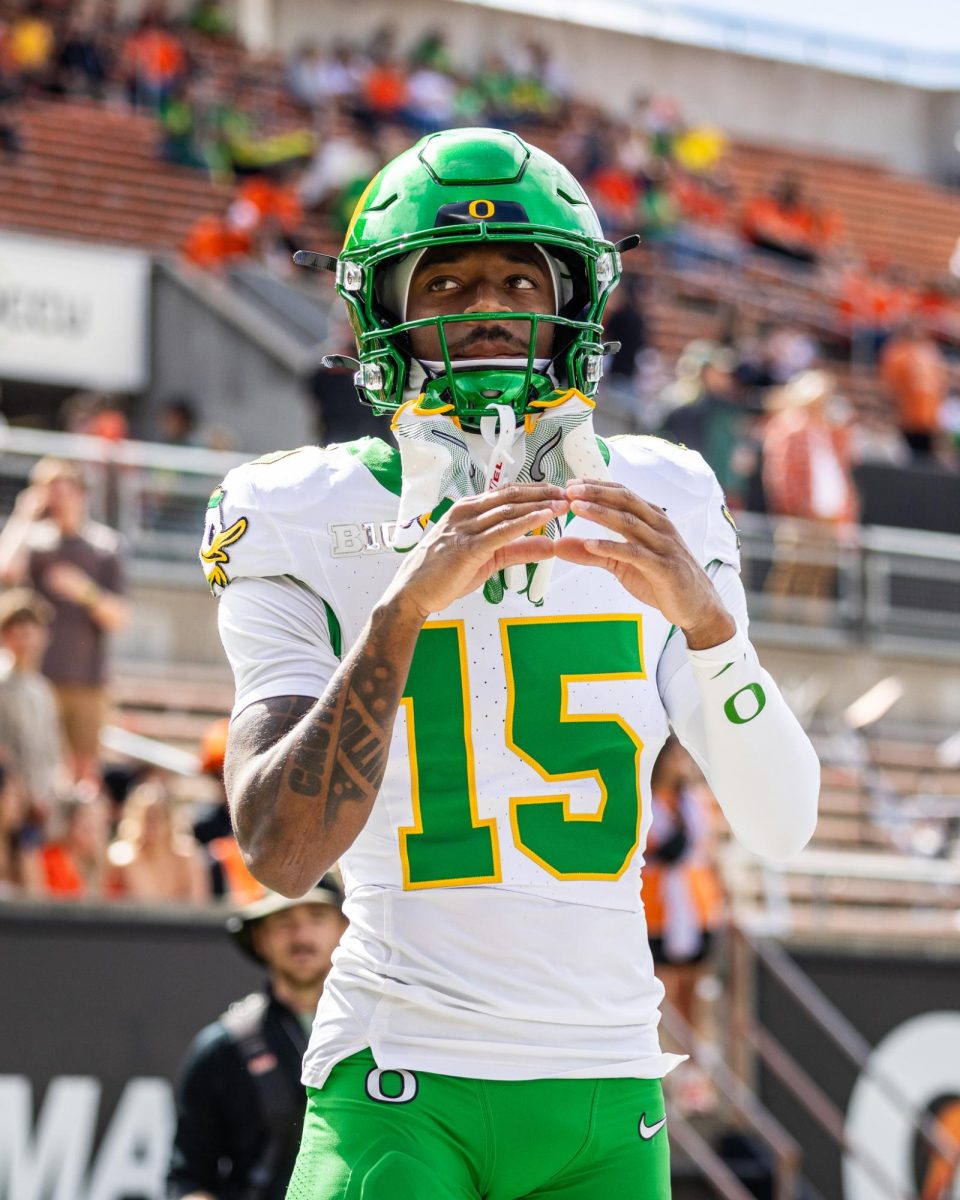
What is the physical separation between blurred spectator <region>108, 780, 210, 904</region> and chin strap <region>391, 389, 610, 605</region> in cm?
530

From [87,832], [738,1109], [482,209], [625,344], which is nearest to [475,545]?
[482,209]

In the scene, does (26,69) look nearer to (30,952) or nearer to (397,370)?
(30,952)

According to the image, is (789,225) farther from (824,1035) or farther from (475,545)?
(475,545)

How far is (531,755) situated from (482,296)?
605mm

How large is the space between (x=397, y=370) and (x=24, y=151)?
15025 millimetres

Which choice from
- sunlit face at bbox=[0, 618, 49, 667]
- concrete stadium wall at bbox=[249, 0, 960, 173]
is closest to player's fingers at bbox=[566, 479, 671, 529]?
sunlit face at bbox=[0, 618, 49, 667]

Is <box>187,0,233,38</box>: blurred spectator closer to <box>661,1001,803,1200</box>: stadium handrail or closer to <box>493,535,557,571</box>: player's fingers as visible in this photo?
<box>661,1001,803,1200</box>: stadium handrail

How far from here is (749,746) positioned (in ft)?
9.25

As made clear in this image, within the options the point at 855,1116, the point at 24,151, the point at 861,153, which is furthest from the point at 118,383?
the point at 861,153

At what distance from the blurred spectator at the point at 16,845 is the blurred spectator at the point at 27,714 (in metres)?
0.13

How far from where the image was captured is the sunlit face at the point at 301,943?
5281 millimetres

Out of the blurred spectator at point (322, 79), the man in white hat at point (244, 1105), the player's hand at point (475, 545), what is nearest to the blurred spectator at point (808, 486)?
the man in white hat at point (244, 1105)

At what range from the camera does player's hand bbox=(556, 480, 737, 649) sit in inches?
103

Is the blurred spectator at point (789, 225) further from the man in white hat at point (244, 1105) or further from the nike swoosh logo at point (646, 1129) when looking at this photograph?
the nike swoosh logo at point (646, 1129)
